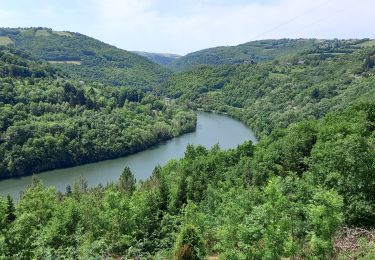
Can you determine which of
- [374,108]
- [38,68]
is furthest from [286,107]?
[374,108]

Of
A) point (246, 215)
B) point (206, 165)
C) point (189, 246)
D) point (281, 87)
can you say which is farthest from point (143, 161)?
point (281, 87)

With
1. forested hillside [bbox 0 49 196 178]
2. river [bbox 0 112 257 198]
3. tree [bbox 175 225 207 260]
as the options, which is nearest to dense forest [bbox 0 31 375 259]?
tree [bbox 175 225 207 260]

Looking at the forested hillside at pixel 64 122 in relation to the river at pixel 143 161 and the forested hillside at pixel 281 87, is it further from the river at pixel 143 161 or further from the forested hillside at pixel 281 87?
the forested hillside at pixel 281 87

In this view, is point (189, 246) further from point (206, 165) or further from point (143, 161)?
point (143, 161)

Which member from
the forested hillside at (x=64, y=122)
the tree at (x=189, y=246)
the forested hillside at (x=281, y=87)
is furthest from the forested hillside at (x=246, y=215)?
the forested hillside at (x=281, y=87)

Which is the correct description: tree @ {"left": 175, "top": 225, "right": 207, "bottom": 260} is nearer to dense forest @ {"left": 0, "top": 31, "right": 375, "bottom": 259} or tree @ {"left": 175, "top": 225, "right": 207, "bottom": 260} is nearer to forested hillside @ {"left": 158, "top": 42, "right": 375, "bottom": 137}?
dense forest @ {"left": 0, "top": 31, "right": 375, "bottom": 259}
